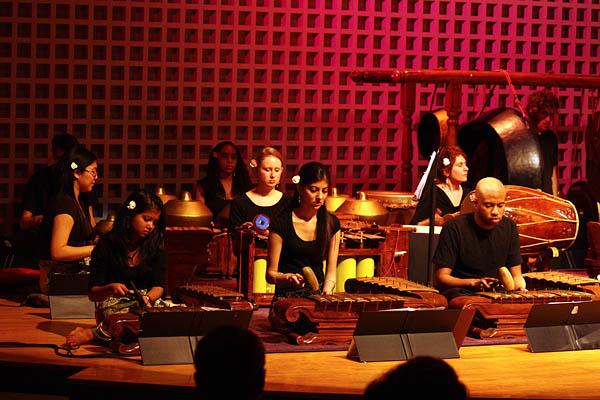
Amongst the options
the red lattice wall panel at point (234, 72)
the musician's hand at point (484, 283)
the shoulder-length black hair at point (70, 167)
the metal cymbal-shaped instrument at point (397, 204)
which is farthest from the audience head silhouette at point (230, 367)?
the red lattice wall panel at point (234, 72)

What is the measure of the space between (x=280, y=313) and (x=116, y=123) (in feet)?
13.6

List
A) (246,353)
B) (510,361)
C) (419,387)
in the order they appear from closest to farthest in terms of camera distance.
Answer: (419,387)
(246,353)
(510,361)

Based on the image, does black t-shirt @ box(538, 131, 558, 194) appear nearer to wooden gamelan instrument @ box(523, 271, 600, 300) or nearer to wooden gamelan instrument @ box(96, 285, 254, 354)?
wooden gamelan instrument @ box(523, 271, 600, 300)

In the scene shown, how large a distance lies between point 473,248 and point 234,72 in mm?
4047

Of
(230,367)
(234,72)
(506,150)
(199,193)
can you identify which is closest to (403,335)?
(230,367)

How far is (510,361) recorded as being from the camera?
492 centimetres

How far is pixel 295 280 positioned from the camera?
5.21 meters

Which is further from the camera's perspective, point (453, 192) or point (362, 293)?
point (453, 192)

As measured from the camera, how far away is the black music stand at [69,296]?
5.96m

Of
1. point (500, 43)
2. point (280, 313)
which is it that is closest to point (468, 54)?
point (500, 43)

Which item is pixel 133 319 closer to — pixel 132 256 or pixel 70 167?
pixel 132 256

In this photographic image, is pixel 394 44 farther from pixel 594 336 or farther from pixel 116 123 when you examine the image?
pixel 594 336

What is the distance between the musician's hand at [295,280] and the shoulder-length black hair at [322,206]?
0.31 metres

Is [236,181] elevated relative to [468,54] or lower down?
lower down
